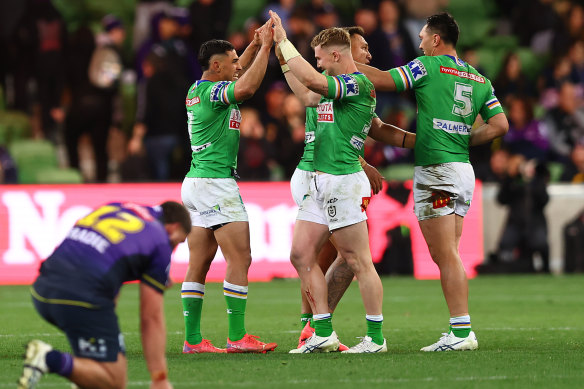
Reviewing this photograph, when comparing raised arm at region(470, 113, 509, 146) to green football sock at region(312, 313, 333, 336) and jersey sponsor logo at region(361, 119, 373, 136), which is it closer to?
jersey sponsor logo at region(361, 119, 373, 136)

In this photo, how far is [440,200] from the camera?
852 cm

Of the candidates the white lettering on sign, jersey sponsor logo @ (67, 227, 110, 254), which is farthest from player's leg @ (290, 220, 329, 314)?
the white lettering on sign

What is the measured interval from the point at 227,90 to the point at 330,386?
105 inches

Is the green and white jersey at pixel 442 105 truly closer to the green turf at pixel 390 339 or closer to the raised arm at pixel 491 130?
the raised arm at pixel 491 130

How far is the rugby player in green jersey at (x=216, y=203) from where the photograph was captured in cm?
843

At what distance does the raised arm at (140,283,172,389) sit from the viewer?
5.83 metres

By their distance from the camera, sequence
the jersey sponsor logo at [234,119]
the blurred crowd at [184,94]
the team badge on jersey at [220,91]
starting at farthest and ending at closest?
the blurred crowd at [184,94] < the jersey sponsor logo at [234,119] < the team badge on jersey at [220,91]

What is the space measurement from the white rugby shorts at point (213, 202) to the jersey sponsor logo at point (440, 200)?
146 cm

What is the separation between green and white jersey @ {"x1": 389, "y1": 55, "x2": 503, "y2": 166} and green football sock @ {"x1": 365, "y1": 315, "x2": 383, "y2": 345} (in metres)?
1.34

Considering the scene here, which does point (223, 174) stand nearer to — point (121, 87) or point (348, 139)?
point (348, 139)

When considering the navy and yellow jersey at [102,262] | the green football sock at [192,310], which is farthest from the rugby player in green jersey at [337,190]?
the navy and yellow jersey at [102,262]

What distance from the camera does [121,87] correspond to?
1978 cm

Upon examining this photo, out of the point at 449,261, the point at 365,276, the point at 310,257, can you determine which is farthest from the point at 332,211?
the point at 449,261

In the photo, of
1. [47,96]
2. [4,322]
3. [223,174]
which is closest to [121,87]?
[47,96]
